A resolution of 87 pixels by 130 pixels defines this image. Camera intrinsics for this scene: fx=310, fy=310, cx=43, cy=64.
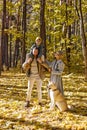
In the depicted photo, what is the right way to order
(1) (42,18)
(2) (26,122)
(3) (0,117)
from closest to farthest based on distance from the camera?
(2) (26,122)
(3) (0,117)
(1) (42,18)

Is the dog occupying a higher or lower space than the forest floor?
higher

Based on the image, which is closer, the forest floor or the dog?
the forest floor

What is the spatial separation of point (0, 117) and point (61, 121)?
6.02 feet

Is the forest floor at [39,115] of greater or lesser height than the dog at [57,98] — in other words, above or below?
below

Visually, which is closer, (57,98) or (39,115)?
(39,115)

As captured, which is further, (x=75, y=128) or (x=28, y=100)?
(x=28, y=100)

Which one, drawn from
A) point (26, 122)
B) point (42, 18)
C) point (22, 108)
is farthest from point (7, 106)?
point (42, 18)

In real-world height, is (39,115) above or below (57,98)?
below

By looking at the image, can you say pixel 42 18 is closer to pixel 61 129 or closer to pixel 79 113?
pixel 79 113

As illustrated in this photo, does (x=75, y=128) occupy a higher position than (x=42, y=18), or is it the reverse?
(x=42, y=18)

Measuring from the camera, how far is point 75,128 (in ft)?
26.3

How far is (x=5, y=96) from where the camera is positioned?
13.1 meters

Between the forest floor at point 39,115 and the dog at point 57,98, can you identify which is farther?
the dog at point 57,98

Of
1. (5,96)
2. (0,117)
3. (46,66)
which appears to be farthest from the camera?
(5,96)
